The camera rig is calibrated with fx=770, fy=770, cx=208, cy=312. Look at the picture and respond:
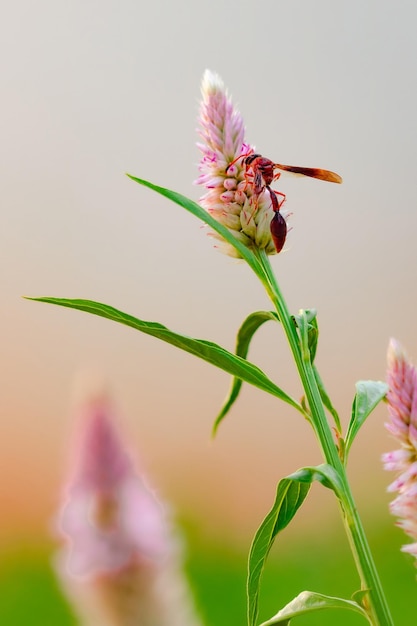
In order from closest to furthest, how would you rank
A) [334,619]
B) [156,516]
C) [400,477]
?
[156,516] < [400,477] < [334,619]

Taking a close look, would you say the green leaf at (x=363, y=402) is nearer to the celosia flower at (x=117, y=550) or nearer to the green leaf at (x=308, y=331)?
the green leaf at (x=308, y=331)

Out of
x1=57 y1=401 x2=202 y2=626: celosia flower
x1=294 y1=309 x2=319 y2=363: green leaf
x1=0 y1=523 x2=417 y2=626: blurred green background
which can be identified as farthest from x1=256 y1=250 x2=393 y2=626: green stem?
x1=0 y1=523 x2=417 y2=626: blurred green background

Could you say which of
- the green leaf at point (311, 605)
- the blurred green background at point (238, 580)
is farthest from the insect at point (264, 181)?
the blurred green background at point (238, 580)

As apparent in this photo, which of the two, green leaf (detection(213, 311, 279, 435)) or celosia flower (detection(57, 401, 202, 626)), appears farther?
green leaf (detection(213, 311, 279, 435))

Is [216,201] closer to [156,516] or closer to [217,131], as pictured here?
[217,131]

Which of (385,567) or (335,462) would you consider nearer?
(335,462)

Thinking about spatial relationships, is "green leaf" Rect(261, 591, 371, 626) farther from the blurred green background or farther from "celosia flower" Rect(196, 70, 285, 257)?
the blurred green background

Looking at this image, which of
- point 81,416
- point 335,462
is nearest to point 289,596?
point 335,462
